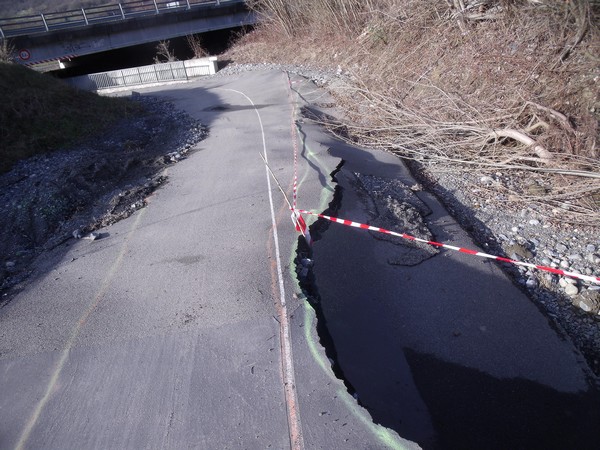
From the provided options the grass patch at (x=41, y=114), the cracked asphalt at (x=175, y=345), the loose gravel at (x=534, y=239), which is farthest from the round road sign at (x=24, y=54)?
the loose gravel at (x=534, y=239)

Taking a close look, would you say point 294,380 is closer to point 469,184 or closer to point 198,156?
point 469,184

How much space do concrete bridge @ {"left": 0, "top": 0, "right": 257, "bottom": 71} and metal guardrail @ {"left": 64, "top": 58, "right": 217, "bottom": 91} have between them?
5.15 feet

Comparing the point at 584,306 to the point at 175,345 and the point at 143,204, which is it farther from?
the point at 143,204

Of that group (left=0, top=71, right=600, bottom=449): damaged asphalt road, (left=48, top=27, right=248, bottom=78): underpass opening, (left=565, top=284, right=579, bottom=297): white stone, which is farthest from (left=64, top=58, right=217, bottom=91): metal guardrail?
(left=565, top=284, right=579, bottom=297): white stone

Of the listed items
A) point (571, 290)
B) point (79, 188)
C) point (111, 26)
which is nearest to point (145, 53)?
point (111, 26)

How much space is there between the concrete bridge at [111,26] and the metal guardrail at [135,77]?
1569 millimetres

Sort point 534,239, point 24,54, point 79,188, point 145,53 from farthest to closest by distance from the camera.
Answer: point 145,53
point 24,54
point 79,188
point 534,239

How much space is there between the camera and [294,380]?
378 cm

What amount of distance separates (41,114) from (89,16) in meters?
17.2

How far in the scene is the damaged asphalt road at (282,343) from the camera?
3.55 metres

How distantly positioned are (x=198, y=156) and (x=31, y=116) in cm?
738

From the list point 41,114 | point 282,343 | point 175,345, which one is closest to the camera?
point 282,343

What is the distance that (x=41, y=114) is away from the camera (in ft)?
44.1

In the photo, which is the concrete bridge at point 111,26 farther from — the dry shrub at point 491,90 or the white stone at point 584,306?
the white stone at point 584,306
